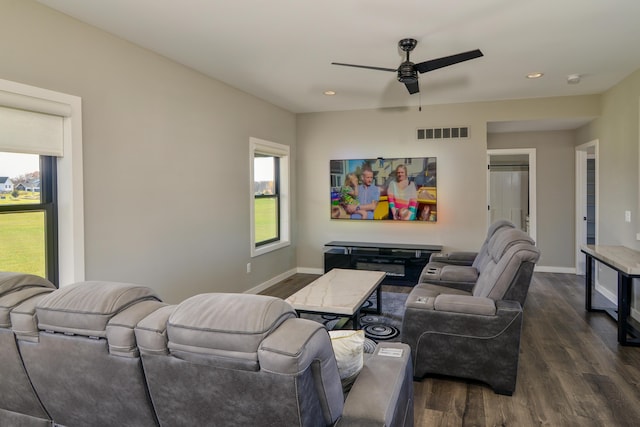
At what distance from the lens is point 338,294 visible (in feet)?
10.7

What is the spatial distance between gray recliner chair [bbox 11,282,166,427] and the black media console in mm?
4539

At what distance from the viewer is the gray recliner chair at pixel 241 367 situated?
1008 mm

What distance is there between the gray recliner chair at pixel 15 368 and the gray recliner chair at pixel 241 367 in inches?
21.0

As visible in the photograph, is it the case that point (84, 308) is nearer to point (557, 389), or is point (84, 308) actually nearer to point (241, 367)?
point (241, 367)

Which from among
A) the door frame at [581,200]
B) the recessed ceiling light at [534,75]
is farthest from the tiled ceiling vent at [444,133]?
the door frame at [581,200]

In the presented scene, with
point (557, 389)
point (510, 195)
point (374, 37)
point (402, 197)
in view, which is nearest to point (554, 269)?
point (510, 195)

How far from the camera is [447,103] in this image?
561 cm

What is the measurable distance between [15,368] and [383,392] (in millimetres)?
1265

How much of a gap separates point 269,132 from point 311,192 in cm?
129

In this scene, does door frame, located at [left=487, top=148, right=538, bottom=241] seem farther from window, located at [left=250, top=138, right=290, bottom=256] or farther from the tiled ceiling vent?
window, located at [left=250, top=138, right=290, bottom=256]

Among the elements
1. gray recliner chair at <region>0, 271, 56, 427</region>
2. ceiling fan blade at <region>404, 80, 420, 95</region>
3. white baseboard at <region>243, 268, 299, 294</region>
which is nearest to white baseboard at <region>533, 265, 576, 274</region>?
white baseboard at <region>243, 268, 299, 294</region>

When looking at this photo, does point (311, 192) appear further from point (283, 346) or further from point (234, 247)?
point (283, 346)

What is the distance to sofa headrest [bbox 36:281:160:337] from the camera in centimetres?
120

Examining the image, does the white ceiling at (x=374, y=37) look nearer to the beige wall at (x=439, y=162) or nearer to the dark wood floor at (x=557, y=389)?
the beige wall at (x=439, y=162)
